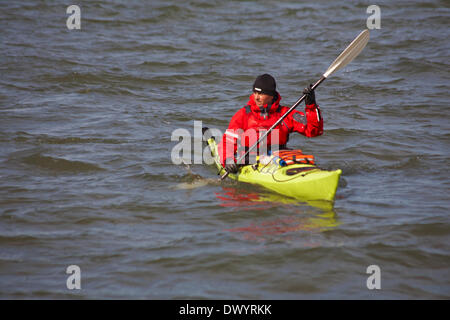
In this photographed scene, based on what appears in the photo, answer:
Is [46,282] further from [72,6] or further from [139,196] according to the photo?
[72,6]

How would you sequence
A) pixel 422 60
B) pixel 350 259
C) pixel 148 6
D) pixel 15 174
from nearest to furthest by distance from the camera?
pixel 350 259 → pixel 15 174 → pixel 422 60 → pixel 148 6

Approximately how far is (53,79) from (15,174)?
5.46 meters

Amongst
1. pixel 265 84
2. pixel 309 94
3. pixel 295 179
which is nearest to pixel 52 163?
pixel 265 84

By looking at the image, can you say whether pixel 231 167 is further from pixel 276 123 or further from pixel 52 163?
pixel 52 163

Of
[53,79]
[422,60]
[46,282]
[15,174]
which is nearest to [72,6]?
[53,79]

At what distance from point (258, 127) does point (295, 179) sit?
97 cm

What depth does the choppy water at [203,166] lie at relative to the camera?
4902 millimetres

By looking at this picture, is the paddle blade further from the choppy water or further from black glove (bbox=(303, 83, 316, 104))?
the choppy water

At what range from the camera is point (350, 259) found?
5066 mm

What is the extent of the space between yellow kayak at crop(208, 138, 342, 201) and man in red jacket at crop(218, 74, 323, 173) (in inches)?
9.8

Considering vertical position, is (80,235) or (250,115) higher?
(250,115)

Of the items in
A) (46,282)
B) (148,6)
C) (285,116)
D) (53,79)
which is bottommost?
(46,282)

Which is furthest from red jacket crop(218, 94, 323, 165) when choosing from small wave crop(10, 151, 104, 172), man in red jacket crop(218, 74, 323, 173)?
small wave crop(10, 151, 104, 172)

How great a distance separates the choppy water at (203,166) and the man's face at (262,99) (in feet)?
3.43
